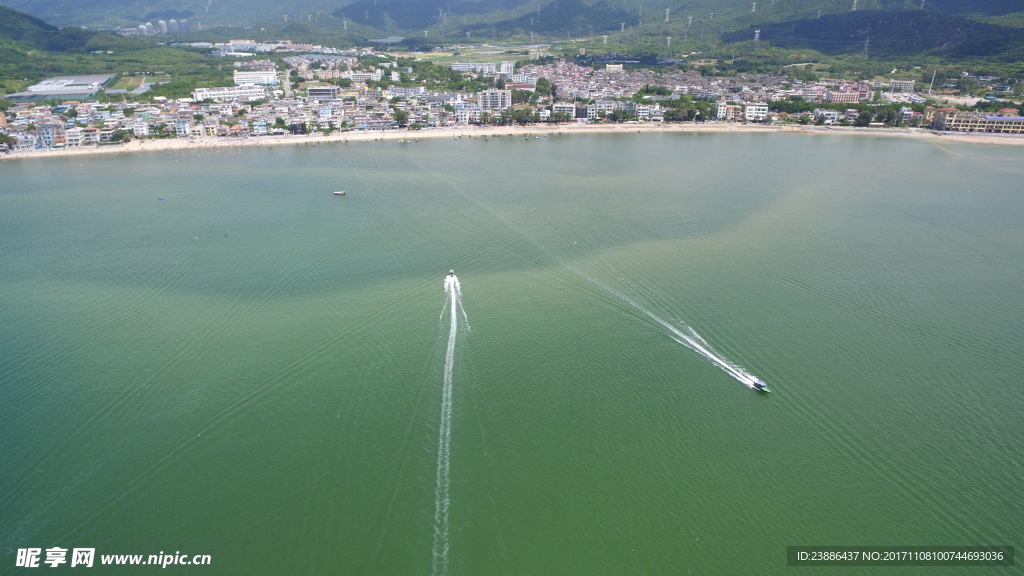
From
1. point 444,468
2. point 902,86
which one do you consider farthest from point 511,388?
point 902,86

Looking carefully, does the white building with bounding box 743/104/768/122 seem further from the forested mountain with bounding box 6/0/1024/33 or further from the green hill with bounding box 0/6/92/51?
the green hill with bounding box 0/6/92/51

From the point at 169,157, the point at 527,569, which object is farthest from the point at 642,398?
the point at 169,157

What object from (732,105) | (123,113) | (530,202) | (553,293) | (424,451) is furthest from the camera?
(732,105)

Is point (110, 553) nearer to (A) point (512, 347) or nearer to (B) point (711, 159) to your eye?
(A) point (512, 347)

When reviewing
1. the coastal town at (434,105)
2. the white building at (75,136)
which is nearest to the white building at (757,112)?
the coastal town at (434,105)

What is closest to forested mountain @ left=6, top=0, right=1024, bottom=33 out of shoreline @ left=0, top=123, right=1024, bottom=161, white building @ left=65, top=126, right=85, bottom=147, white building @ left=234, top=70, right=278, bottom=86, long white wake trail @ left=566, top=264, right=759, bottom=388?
shoreline @ left=0, top=123, right=1024, bottom=161
